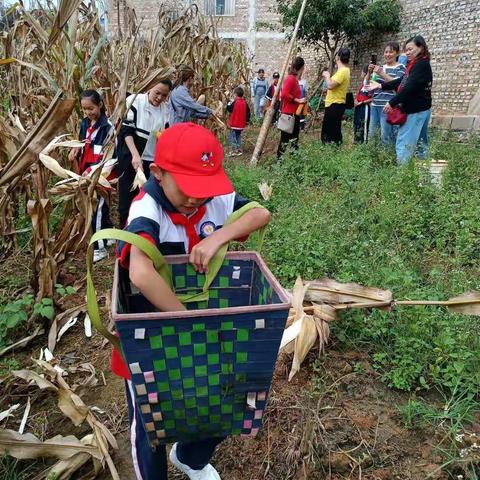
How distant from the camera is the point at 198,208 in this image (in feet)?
4.64

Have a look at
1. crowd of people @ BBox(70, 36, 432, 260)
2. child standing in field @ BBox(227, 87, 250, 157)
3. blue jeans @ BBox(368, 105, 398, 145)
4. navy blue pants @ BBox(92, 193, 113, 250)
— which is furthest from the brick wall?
navy blue pants @ BBox(92, 193, 113, 250)

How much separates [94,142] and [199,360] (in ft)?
10.2

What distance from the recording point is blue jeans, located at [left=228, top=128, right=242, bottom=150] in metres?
9.15

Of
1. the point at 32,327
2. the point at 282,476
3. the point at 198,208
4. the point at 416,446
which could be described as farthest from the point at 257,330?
the point at 32,327

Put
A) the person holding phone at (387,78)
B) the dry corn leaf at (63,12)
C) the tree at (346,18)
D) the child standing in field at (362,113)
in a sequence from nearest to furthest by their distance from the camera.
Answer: the dry corn leaf at (63,12), the person holding phone at (387,78), the child standing in field at (362,113), the tree at (346,18)

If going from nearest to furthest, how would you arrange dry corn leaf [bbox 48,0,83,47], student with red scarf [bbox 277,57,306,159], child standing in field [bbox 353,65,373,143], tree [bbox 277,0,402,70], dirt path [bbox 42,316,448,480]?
dry corn leaf [bbox 48,0,83,47] < dirt path [bbox 42,316,448,480] < student with red scarf [bbox 277,57,306,159] < child standing in field [bbox 353,65,373,143] < tree [bbox 277,0,402,70]

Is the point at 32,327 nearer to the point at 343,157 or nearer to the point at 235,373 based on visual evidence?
the point at 235,373

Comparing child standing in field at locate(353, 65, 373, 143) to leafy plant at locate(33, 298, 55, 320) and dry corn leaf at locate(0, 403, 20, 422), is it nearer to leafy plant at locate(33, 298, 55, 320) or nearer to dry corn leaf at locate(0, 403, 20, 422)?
leafy plant at locate(33, 298, 55, 320)

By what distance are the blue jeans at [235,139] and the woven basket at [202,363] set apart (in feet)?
27.0

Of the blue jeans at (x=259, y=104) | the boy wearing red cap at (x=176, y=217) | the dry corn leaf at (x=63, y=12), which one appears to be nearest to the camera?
the boy wearing red cap at (x=176, y=217)

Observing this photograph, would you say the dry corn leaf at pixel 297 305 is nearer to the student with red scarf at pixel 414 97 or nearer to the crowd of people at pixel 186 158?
the crowd of people at pixel 186 158

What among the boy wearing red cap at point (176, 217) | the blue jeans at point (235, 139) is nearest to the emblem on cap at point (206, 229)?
the boy wearing red cap at point (176, 217)

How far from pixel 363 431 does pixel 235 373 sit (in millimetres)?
1128

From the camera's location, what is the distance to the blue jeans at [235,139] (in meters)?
9.15
